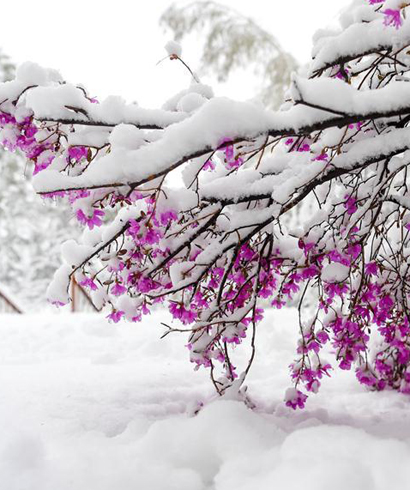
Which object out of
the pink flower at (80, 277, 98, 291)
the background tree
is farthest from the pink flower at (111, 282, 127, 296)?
the background tree

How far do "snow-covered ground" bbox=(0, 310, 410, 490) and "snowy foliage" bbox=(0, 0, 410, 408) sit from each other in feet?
1.15

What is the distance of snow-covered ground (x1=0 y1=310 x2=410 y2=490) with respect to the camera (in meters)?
1.72

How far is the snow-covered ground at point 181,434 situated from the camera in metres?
1.72

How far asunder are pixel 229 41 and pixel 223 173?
22.7ft

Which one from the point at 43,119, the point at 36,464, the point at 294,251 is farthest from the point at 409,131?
the point at 36,464

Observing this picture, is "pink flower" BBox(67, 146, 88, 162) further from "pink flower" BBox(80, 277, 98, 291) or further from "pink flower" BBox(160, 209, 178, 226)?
"pink flower" BBox(80, 277, 98, 291)

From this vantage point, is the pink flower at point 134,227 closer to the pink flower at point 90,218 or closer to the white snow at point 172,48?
the pink flower at point 90,218

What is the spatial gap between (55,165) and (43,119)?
36 cm

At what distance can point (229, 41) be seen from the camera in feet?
28.1

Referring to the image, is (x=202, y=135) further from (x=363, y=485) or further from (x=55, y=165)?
(x=363, y=485)

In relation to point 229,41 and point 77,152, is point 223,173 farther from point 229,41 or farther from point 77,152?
point 229,41

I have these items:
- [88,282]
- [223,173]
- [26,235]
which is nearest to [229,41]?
[223,173]

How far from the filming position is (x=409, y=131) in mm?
1787

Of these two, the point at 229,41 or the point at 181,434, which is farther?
the point at 229,41
